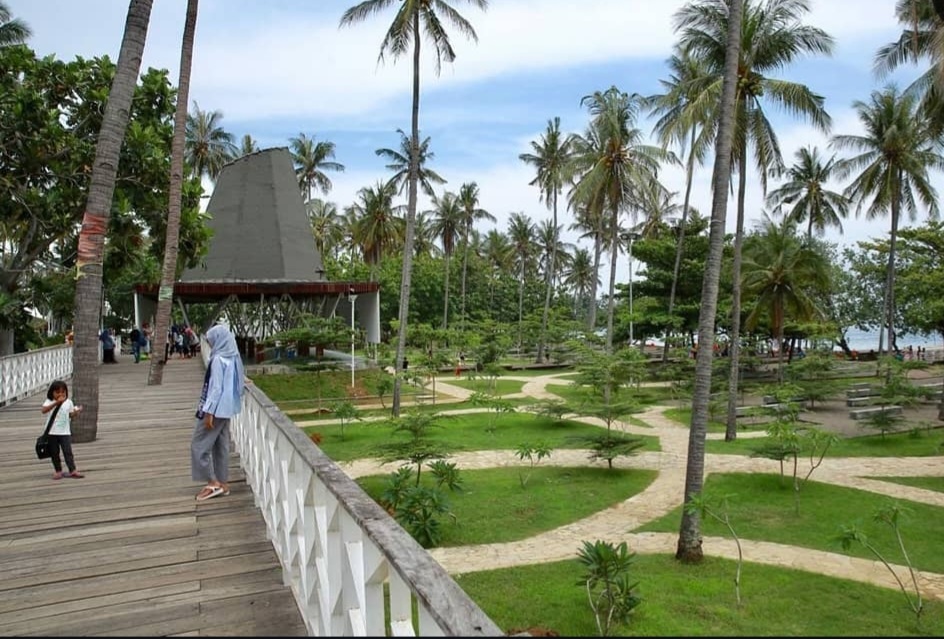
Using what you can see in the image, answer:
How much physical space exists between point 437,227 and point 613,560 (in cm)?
4462

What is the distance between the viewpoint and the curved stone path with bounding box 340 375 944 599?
8102 millimetres

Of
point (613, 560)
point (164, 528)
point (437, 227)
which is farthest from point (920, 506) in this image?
point (437, 227)

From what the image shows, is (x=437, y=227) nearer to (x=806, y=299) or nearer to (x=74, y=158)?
(x=806, y=299)

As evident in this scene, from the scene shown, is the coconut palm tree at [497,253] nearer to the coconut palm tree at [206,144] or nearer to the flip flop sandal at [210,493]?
the coconut palm tree at [206,144]

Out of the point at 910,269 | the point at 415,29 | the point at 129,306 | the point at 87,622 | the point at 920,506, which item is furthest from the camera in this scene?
the point at 129,306

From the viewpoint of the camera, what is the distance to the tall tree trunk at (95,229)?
763cm

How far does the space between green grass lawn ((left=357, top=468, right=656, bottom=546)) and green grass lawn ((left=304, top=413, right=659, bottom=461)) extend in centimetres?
179

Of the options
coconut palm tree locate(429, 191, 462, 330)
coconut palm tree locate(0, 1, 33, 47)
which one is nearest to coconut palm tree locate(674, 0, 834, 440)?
coconut palm tree locate(0, 1, 33, 47)

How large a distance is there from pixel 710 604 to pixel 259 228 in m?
25.8

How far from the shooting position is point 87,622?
309 centimetres

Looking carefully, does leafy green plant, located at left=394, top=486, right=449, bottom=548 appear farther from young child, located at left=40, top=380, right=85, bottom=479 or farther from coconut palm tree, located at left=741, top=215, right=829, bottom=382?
coconut palm tree, located at left=741, top=215, right=829, bottom=382

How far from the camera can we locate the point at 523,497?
1119 centimetres

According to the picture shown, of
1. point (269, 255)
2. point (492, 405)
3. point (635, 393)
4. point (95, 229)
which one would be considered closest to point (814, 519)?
point (492, 405)

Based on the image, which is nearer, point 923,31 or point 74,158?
point 74,158
